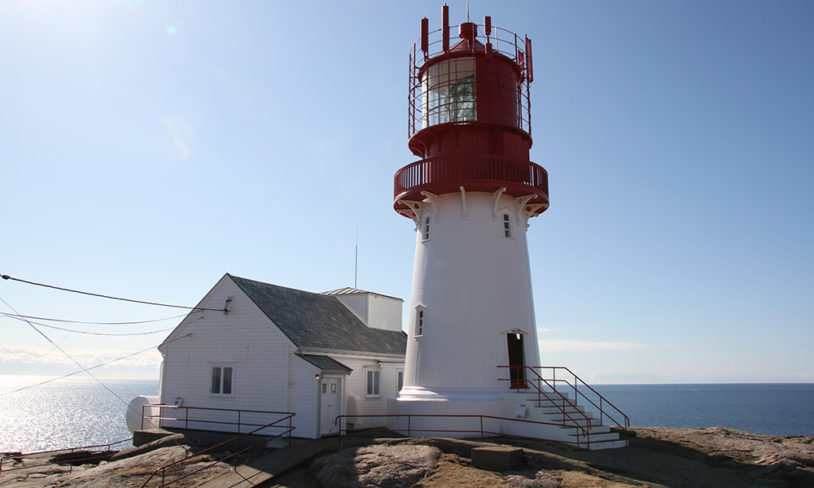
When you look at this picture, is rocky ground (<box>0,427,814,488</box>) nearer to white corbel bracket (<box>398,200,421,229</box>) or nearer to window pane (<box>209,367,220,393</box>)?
window pane (<box>209,367,220,393</box>)

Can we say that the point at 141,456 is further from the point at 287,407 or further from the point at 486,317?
the point at 486,317

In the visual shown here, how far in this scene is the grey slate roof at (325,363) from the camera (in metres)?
19.6

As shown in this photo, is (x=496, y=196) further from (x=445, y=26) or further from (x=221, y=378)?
(x=221, y=378)

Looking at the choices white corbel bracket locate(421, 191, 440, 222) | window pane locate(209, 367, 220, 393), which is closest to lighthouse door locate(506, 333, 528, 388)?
white corbel bracket locate(421, 191, 440, 222)

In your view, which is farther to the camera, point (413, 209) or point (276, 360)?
point (413, 209)

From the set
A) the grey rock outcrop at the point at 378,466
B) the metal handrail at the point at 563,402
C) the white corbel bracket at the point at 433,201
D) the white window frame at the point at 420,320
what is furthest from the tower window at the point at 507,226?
the grey rock outcrop at the point at 378,466

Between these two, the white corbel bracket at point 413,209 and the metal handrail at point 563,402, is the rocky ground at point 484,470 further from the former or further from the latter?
the white corbel bracket at point 413,209

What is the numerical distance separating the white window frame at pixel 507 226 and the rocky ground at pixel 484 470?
6.75 m

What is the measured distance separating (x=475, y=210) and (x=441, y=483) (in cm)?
932

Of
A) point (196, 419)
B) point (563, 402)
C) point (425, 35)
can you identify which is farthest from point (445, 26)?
point (196, 419)

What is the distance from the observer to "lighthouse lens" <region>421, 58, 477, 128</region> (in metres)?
20.0

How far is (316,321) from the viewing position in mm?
23688

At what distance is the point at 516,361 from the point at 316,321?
26.5 feet

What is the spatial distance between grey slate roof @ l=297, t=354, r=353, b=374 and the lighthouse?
7.10 ft
